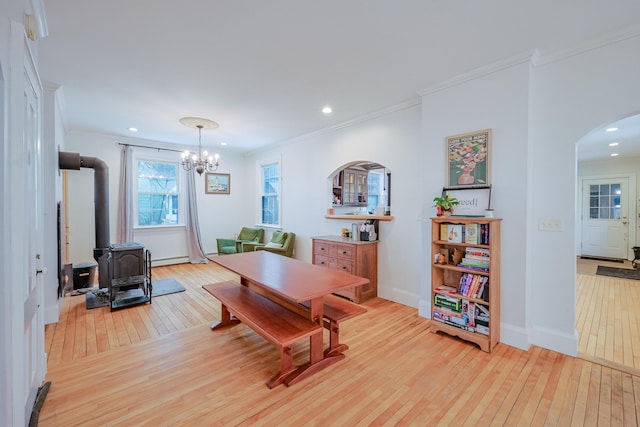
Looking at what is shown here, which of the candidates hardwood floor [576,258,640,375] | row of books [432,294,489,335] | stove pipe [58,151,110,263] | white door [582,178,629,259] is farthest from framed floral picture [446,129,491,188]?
white door [582,178,629,259]

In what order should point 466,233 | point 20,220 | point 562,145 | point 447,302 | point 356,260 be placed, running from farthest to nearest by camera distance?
point 356,260
point 447,302
point 466,233
point 562,145
point 20,220

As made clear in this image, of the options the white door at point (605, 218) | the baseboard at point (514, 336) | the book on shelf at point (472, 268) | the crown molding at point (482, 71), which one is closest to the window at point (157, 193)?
the crown molding at point (482, 71)

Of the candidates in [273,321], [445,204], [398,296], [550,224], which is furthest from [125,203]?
[550,224]

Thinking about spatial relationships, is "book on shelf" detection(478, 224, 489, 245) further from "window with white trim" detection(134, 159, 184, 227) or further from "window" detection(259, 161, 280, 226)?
"window with white trim" detection(134, 159, 184, 227)

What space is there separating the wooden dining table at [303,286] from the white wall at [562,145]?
5.54 ft

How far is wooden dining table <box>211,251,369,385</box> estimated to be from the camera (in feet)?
6.65

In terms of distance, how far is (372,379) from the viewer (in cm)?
208

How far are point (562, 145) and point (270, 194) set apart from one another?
501 centimetres

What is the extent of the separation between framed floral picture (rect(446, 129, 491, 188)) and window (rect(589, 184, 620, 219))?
21.6 feet

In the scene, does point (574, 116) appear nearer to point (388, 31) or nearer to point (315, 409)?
point (388, 31)

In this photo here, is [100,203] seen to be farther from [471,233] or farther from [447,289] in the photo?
[471,233]

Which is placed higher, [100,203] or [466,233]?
[100,203]

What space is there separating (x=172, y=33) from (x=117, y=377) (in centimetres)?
264

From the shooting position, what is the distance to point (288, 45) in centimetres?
229
